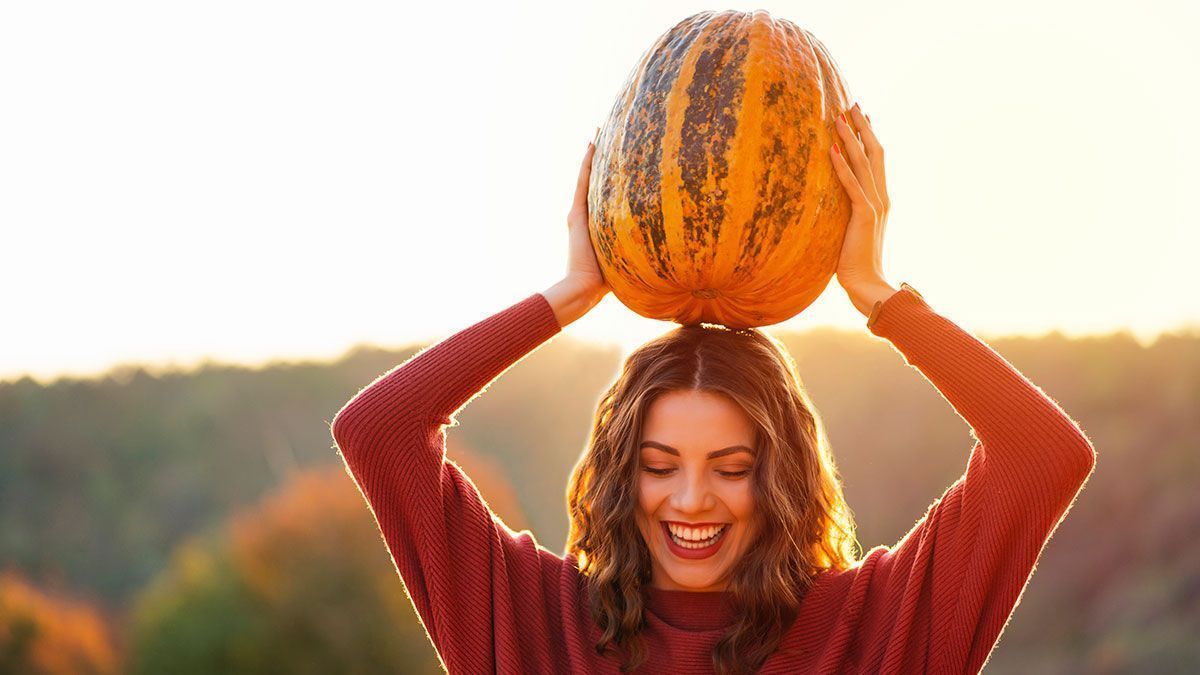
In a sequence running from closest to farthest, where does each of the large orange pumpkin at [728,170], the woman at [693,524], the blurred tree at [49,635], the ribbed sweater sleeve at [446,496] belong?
1. the large orange pumpkin at [728,170]
2. the woman at [693,524]
3. the ribbed sweater sleeve at [446,496]
4. the blurred tree at [49,635]

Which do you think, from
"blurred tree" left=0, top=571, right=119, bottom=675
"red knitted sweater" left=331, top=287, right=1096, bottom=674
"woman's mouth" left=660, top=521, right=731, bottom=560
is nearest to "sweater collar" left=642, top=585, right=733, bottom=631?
"red knitted sweater" left=331, top=287, right=1096, bottom=674

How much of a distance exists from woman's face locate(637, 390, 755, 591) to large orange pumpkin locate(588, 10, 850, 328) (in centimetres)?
30

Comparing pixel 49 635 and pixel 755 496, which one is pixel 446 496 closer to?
pixel 755 496

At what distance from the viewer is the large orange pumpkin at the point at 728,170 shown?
2.52 m

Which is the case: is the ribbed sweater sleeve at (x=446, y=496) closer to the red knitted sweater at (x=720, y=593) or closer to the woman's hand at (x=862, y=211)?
the red knitted sweater at (x=720, y=593)

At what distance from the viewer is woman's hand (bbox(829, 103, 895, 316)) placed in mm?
2605

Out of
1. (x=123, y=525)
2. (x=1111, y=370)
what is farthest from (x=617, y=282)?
(x=123, y=525)

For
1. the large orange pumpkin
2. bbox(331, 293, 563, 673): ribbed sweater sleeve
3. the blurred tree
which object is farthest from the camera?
the blurred tree

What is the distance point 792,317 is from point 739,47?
A: 625 millimetres

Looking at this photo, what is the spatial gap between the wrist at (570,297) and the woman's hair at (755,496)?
0.22 m

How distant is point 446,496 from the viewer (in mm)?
2943

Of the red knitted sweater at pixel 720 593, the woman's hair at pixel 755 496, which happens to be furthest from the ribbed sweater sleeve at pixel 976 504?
the woman's hair at pixel 755 496

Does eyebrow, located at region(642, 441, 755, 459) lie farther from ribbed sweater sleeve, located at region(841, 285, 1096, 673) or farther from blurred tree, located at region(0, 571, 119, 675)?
blurred tree, located at region(0, 571, 119, 675)

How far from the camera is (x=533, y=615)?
2965 millimetres
